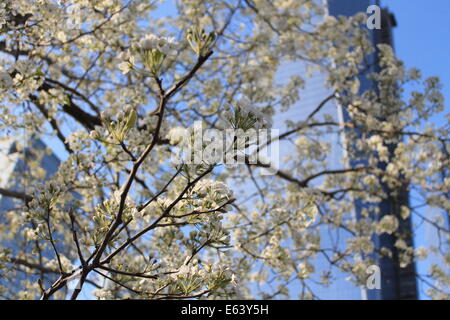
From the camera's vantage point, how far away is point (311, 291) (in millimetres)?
3631

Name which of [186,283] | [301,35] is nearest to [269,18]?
[301,35]

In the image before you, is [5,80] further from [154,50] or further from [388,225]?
[388,225]

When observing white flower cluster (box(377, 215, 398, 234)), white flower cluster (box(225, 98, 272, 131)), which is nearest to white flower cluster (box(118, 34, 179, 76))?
white flower cluster (box(225, 98, 272, 131))

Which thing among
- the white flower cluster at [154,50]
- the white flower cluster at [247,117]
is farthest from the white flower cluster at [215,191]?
the white flower cluster at [154,50]

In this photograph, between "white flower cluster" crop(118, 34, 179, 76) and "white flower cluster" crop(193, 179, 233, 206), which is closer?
"white flower cluster" crop(118, 34, 179, 76)

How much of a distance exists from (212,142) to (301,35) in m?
4.11

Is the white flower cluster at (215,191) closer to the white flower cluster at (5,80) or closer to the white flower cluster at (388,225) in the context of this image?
the white flower cluster at (5,80)

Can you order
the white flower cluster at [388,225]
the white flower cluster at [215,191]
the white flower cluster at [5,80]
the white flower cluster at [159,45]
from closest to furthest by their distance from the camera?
the white flower cluster at [159,45] < the white flower cluster at [215,191] < the white flower cluster at [5,80] < the white flower cluster at [388,225]

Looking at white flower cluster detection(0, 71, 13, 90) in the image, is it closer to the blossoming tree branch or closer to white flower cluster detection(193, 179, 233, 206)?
the blossoming tree branch

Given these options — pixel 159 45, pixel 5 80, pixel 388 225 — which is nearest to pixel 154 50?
pixel 159 45

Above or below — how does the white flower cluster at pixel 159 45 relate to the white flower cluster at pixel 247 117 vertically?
above

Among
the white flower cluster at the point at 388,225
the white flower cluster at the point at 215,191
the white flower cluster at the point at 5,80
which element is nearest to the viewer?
the white flower cluster at the point at 215,191
